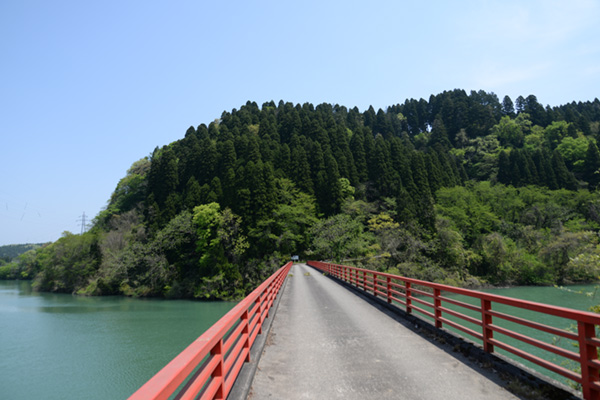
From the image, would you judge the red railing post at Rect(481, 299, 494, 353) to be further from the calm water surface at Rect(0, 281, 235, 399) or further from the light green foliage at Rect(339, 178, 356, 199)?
the light green foliage at Rect(339, 178, 356, 199)

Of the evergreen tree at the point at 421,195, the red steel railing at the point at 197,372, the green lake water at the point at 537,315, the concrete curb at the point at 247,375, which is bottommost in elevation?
the green lake water at the point at 537,315

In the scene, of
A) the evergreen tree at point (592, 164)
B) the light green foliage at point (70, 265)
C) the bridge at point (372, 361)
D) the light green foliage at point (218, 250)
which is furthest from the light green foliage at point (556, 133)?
the light green foliage at point (70, 265)

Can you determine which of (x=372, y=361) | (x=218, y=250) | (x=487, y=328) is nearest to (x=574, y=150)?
(x=218, y=250)

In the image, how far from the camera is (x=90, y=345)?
2355cm

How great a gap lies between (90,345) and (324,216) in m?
42.3

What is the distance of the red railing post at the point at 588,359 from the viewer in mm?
3480

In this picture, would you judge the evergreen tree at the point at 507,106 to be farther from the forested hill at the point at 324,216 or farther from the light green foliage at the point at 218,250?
the light green foliage at the point at 218,250

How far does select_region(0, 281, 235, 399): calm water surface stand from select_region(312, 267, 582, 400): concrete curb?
16.1 m

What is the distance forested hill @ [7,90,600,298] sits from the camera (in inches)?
1779

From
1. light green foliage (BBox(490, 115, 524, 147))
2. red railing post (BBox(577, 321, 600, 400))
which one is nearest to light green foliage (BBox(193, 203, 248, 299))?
red railing post (BBox(577, 321, 600, 400))

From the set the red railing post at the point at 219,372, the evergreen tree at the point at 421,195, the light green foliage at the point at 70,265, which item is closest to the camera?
the red railing post at the point at 219,372

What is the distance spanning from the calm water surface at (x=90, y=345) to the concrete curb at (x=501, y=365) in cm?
1615

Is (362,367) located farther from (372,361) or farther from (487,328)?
(487,328)

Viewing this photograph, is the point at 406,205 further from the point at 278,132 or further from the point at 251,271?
the point at 278,132
